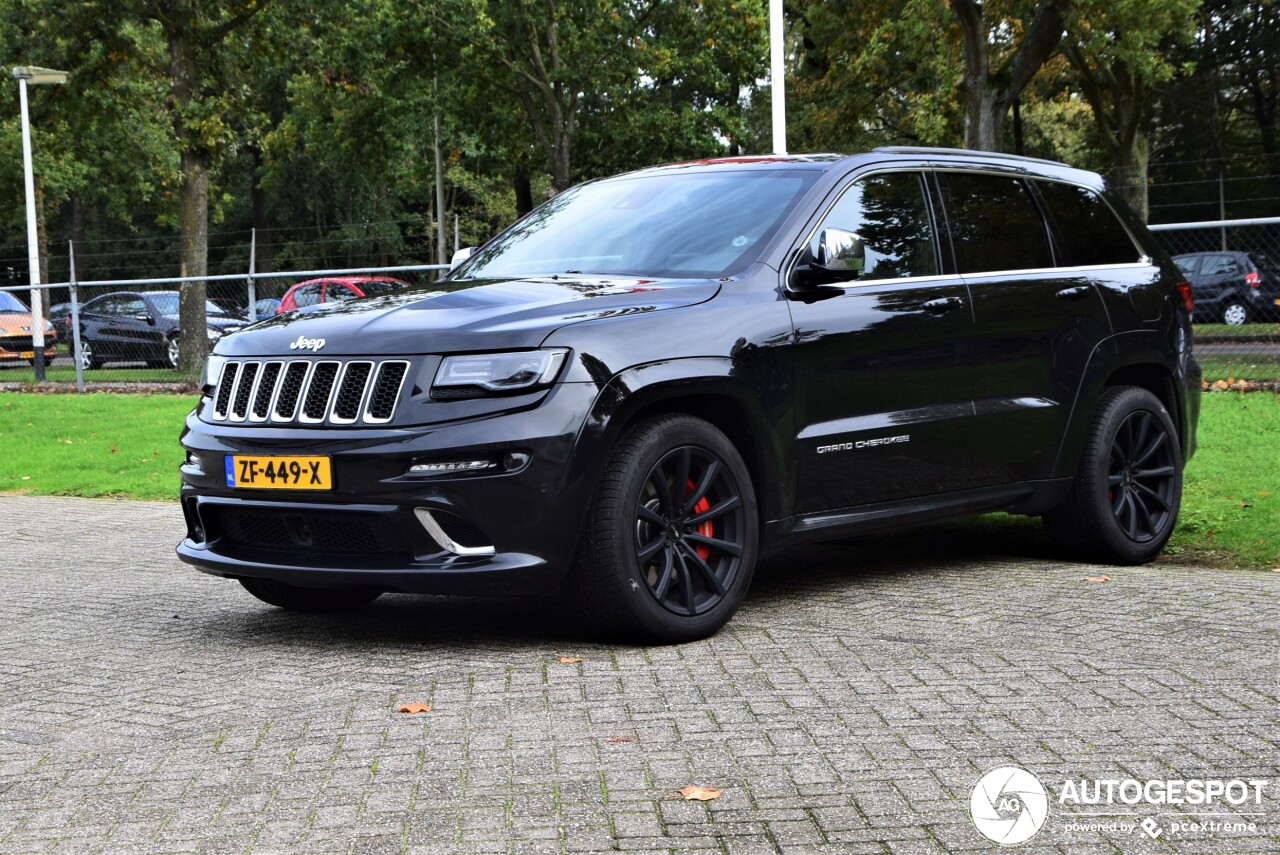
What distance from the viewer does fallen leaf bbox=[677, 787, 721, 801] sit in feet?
12.2

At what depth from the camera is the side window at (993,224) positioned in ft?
22.1

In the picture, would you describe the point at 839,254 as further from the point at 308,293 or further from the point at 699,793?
the point at 308,293

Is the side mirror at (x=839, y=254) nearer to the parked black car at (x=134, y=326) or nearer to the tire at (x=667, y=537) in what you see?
the tire at (x=667, y=537)

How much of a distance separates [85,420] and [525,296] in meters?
11.7

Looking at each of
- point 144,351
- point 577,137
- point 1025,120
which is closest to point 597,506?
point 144,351

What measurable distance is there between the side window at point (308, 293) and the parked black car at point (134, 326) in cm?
184

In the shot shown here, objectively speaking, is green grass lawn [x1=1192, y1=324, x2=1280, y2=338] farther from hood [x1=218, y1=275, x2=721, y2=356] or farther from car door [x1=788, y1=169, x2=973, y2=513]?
hood [x1=218, y1=275, x2=721, y2=356]

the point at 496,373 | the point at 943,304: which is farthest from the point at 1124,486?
the point at 496,373

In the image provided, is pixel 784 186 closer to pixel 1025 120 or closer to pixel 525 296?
pixel 525 296

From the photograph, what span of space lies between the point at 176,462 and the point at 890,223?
24.9ft

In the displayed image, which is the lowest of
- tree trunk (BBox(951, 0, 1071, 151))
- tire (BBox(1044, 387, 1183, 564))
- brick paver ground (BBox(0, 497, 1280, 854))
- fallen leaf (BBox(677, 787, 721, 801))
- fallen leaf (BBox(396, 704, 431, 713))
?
brick paver ground (BBox(0, 497, 1280, 854))

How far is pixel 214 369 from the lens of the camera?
5.81 meters

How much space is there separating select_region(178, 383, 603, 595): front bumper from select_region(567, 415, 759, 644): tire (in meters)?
0.11

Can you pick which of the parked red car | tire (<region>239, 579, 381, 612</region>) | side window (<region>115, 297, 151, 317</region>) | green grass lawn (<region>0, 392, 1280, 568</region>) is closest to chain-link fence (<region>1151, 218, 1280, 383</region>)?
green grass lawn (<region>0, 392, 1280, 568</region>)
